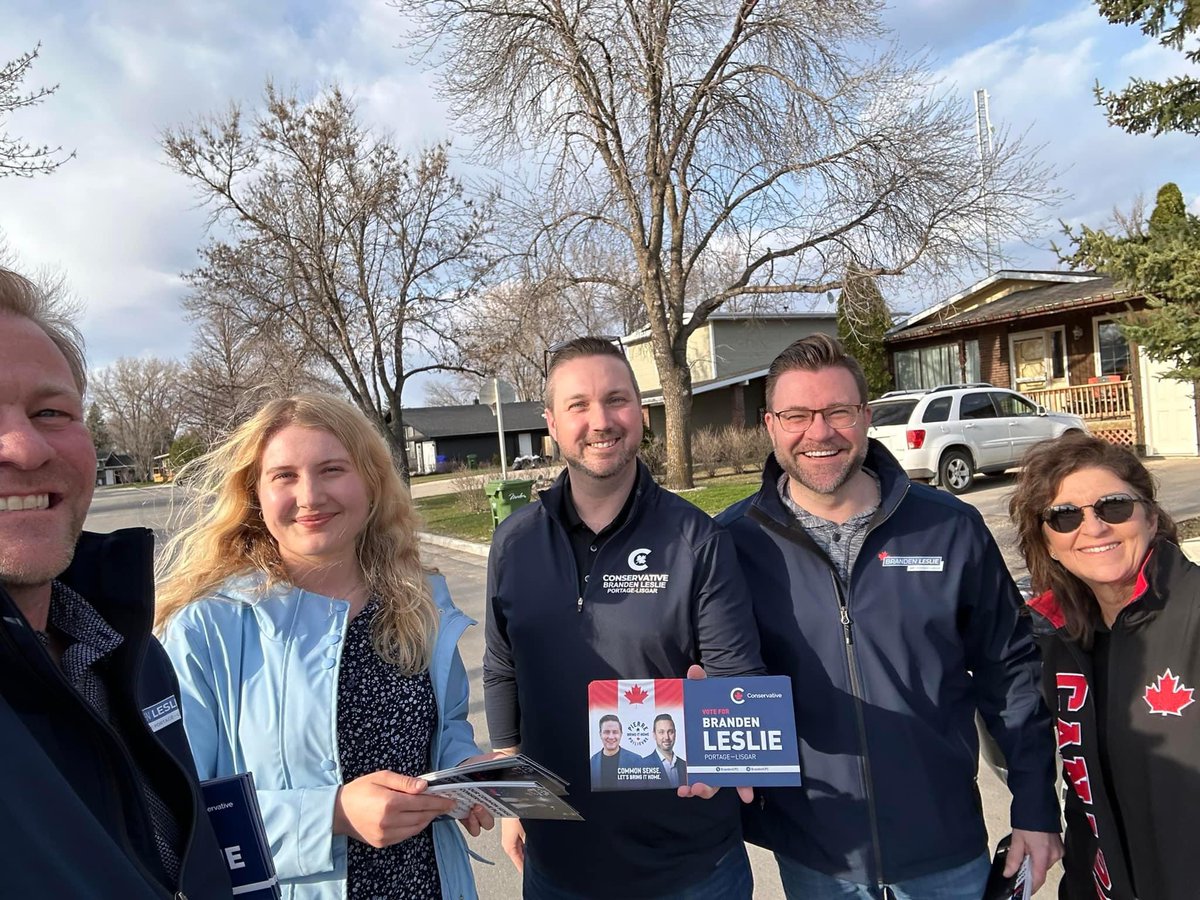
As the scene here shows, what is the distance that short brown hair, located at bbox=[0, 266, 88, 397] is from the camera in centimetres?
136

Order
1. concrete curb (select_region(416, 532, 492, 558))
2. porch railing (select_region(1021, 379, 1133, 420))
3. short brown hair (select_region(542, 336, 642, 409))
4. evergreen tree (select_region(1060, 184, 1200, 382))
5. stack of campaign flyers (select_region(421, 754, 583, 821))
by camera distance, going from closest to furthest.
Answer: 1. stack of campaign flyers (select_region(421, 754, 583, 821))
2. short brown hair (select_region(542, 336, 642, 409))
3. evergreen tree (select_region(1060, 184, 1200, 382))
4. concrete curb (select_region(416, 532, 492, 558))
5. porch railing (select_region(1021, 379, 1133, 420))

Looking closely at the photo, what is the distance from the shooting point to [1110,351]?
742 inches

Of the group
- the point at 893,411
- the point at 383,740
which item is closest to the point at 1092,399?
the point at 893,411

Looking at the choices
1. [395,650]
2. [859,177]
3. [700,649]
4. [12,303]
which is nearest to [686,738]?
[700,649]

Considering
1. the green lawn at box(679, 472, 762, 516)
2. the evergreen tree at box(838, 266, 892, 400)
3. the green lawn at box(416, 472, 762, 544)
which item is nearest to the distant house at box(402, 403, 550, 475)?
the evergreen tree at box(838, 266, 892, 400)

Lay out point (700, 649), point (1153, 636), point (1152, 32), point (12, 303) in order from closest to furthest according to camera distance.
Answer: point (12, 303)
point (1153, 636)
point (700, 649)
point (1152, 32)

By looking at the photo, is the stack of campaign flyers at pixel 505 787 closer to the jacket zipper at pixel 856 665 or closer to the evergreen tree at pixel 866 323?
the jacket zipper at pixel 856 665

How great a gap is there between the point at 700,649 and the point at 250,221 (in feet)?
72.1

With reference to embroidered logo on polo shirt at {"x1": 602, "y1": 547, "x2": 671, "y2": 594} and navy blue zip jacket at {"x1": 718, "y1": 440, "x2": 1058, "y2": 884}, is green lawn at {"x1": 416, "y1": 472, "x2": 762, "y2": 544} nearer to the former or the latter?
navy blue zip jacket at {"x1": 718, "y1": 440, "x2": 1058, "y2": 884}

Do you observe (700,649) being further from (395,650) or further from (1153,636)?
(1153,636)

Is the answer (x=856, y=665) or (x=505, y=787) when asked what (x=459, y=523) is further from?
(x=505, y=787)

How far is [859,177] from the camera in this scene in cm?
1709

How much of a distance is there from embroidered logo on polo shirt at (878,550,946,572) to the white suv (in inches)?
Answer: 468

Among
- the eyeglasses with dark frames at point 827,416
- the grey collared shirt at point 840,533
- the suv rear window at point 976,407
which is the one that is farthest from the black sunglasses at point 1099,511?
the suv rear window at point 976,407
